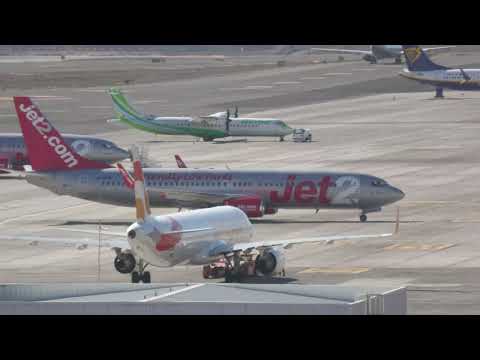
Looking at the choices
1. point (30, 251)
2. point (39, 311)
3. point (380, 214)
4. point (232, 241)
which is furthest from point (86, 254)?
point (39, 311)

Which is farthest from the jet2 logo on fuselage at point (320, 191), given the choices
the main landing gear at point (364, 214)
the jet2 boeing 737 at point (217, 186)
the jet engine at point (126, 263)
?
the jet engine at point (126, 263)

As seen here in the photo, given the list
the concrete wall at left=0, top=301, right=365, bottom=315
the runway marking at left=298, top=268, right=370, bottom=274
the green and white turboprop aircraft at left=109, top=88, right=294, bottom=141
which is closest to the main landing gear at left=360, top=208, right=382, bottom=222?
the runway marking at left=298, top=268, right=370, bottom=274

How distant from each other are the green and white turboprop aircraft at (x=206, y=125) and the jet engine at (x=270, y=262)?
284ft

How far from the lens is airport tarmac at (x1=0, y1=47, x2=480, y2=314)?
65.2 m

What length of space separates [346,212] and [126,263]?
34.8m

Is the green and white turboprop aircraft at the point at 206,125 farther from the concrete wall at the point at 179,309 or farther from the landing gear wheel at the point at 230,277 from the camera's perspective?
the concrete wall at the point at 179,309

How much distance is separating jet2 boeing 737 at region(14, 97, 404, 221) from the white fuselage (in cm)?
1867

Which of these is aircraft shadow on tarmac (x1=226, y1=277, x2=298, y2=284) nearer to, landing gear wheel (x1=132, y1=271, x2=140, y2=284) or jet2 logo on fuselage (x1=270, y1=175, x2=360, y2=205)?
landing gear wheel (x1=132, y1=271, x2=140, y2=284)

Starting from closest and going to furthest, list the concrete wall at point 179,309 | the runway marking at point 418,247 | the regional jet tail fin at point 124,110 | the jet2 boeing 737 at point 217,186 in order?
the concrete wall at point 179,309, the runway marking at point 418,247, the jet2 boeing 737 at point 217,186, the regional jet tail fin at point 124,110

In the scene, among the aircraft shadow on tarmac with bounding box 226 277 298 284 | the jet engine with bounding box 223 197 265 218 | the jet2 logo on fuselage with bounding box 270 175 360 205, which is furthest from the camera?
the jet engine with bounding box 223 197 265 218

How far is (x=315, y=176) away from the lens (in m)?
84.7

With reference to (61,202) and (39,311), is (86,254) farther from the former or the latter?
(39,311)

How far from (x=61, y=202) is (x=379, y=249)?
33.8 meters

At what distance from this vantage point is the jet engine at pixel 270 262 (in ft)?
205
